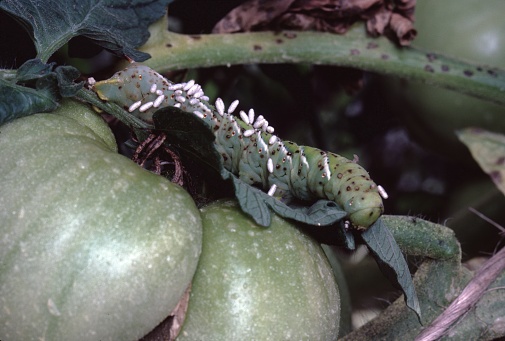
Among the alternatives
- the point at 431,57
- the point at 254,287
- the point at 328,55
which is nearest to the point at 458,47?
the point at 431,57

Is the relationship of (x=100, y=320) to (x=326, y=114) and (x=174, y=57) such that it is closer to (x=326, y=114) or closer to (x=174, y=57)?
(x=174, y=57)

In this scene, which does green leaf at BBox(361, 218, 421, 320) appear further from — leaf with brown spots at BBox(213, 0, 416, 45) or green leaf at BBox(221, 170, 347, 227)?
leaf with brown spots at BBox(213, 0, 416, 45)

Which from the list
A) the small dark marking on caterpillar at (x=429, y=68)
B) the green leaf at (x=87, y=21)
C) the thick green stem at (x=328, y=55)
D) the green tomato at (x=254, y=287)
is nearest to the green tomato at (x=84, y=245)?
the green tomato at (x=254, y=287)

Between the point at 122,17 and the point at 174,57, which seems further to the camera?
the point at 174,57

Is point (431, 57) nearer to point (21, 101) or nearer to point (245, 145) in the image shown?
point (245, 145)

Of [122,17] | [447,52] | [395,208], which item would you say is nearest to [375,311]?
[395,208]

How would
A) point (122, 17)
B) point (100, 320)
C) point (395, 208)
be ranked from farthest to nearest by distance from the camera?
point (395, 208) → point (122, 17) → point (100, 320)
